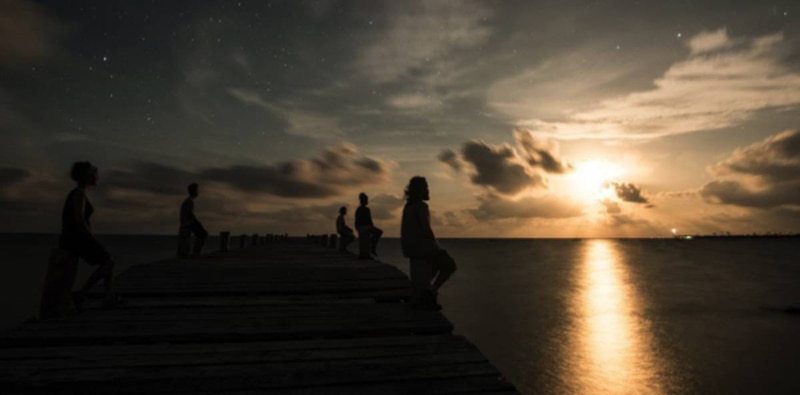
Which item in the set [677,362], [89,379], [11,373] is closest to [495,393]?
[89,379]

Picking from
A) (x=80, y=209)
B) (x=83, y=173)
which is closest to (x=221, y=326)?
(x=80, y=209)

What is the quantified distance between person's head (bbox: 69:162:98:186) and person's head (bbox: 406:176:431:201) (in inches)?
167

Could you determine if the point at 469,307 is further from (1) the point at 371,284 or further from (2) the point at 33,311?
(2) the point at 33,311

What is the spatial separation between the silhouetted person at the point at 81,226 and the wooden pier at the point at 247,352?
0.64m

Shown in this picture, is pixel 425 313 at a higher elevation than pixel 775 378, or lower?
higher

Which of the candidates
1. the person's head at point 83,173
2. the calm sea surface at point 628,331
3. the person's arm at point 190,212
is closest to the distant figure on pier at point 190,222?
the person's arm at point 190,212

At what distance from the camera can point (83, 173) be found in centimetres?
554

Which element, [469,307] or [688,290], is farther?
[688,290]

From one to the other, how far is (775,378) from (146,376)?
26.2 meters

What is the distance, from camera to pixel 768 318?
103 feet

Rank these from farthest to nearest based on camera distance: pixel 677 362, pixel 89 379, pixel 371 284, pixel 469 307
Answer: pixel 469 307, pixel 677 362, pixel 371 284, pixel 89 379

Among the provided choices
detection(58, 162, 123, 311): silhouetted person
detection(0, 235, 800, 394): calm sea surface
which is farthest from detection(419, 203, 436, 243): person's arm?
detection(0, 235, 800, 394): calm sea surface

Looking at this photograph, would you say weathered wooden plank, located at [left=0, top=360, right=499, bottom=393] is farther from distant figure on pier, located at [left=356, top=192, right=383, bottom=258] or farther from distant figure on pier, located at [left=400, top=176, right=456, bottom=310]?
distant figure on pier, located at [left=356, top=192, right=383, bottom=258]

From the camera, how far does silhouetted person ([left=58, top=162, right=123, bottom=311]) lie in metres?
5.43
